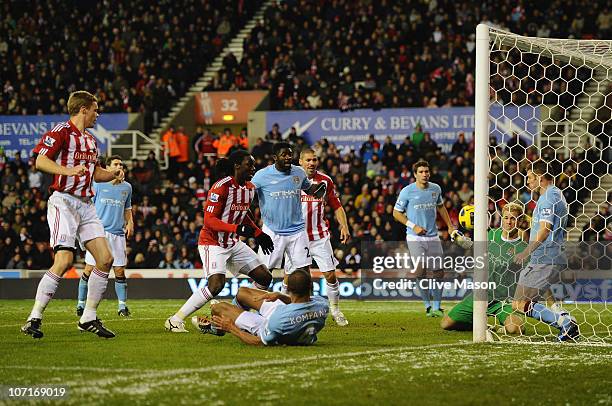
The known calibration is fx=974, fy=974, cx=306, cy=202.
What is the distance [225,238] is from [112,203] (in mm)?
3983

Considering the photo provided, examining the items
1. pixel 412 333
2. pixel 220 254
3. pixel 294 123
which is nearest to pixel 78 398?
pixel 220 254

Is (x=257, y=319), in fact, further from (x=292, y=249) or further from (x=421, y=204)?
(x=421, y=204)

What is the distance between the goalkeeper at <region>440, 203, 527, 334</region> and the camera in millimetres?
10258

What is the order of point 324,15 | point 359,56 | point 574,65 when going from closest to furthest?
1. point 574,65
2. point 359,56
3. point 324,15

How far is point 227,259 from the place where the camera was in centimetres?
1031

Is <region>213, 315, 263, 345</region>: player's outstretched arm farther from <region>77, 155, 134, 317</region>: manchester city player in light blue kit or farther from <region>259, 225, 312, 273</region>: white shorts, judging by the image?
<region>77, 155, 134, 317</region>: manchester city player in light blue kit

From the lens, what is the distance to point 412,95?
23328mm

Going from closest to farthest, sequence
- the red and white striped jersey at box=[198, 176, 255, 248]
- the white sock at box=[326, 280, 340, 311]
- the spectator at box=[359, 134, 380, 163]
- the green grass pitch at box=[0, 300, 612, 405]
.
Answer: the green grass pitch at box=[0, 300, 612, 405]
the red and white striped jersey at box=[198, 176, 255, 248]
the white sock at box=[326, 280, 340, 311]
the spectator at box=[359, 134, 380, 163]

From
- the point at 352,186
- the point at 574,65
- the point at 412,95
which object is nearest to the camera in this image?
the point at 574,65

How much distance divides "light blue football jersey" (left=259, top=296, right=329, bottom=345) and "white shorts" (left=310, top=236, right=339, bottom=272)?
3.72m

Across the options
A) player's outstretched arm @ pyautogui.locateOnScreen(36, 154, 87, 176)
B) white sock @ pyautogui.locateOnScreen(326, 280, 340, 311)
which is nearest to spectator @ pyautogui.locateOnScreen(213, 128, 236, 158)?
white sock @ pyautogui.locateOnScreen(326, 280, 340, 311)

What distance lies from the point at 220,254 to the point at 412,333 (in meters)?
2.27

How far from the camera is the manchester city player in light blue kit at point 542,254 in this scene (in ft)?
32.3

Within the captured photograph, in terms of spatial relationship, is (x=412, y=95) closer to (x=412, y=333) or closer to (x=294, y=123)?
(x=294, y=123)
